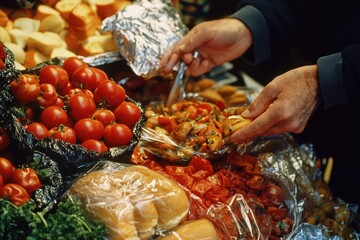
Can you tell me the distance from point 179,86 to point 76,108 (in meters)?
0.85

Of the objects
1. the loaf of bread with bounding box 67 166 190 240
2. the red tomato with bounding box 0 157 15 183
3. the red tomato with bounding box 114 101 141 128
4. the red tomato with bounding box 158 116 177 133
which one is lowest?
the red tomato with bounding box 158 116 177 133

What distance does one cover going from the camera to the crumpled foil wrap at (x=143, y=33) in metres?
2.53

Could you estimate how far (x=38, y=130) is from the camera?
174 cm

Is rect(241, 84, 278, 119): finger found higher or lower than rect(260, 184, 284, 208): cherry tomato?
higher

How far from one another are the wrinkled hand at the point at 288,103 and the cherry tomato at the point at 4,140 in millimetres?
918

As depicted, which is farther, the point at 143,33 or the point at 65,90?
the point at 143,33

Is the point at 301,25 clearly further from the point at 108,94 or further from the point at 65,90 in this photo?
the point at 65,90

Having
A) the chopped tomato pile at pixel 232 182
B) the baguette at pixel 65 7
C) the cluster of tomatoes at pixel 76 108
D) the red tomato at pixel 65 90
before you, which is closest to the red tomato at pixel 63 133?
the cluster of tomatoes at pixel 76 108

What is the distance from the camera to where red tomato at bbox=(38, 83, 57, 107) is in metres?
1.84

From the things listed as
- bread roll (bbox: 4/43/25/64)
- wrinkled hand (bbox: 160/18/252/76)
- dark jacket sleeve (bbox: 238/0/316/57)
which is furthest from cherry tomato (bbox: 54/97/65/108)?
dark jacket sleeve (bbox: 238/0/316/57)

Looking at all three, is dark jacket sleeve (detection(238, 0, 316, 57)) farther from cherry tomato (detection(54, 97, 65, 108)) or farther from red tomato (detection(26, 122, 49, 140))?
red tomato (detection(26, 122, 49, 140))

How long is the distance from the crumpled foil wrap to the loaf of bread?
40.0 inches

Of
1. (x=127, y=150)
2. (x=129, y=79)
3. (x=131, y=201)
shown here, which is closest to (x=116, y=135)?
(x=127, y=150)

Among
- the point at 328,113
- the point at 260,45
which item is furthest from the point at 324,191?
the point at 260,45
